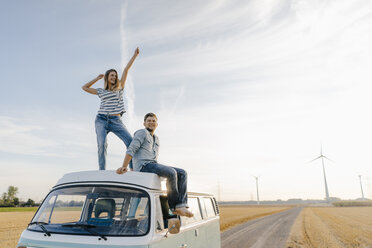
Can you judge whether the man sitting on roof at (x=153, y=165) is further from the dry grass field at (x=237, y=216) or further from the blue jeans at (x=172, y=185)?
the dry grass field at (x=237, y=216)

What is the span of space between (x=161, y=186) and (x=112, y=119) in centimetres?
225

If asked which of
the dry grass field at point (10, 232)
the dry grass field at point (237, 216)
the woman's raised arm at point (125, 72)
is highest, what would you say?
the woman's raised arm at point (125, 72)

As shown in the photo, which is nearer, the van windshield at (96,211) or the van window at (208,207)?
the van windshield at (96,211)

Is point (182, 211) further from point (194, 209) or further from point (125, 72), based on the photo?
point (125, 72)

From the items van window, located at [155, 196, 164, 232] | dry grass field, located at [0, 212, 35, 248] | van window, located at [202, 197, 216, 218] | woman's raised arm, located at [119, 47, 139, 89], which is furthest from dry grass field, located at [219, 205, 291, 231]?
van window, located at [155, 196, 164, 232]

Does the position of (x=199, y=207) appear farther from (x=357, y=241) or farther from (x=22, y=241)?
(x=357, y=241)

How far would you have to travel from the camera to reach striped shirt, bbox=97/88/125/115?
6090 millimetres

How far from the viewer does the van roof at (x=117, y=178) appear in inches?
159

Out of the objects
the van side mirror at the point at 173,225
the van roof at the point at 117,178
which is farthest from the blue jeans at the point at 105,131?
the van side mirror at the point at 173,225

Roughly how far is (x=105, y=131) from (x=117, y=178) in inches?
83.5

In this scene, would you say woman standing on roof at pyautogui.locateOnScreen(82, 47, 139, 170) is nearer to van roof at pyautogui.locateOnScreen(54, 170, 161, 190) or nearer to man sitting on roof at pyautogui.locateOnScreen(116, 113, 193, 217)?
man sitting on roof at pyautogui.locateOnScreen(116, 113, 193, 217)

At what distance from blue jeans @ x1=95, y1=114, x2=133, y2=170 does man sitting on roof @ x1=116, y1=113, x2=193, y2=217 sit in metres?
0.95

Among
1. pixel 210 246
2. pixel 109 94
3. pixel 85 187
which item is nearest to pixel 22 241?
pixel 85 187

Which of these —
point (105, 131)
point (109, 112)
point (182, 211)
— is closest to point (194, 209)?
point (182, 211)
